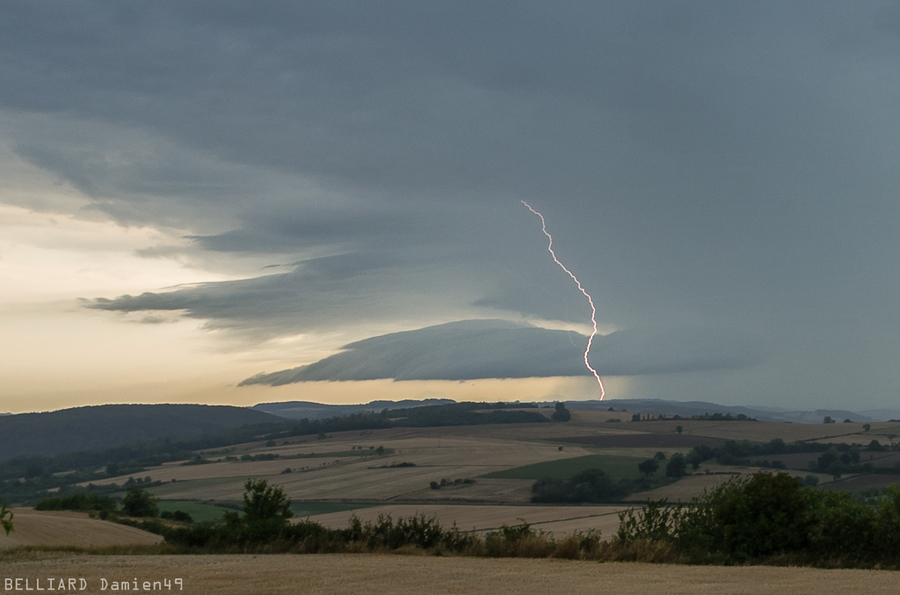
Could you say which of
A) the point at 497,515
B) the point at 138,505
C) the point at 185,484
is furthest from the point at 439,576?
the point at 185,484

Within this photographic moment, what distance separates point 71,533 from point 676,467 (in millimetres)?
94134

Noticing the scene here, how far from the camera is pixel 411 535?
1048 inches

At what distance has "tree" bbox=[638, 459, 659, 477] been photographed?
12681 cm

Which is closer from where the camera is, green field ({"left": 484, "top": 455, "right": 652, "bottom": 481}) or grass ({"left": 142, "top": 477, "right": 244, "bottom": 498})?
green field ({"left": 484, "top": 455, "right": 652, "bottom": 481})

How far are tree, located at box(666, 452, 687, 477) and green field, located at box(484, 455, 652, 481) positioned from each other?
1.98 m

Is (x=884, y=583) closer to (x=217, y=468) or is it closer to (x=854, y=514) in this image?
(x=854, y=514)

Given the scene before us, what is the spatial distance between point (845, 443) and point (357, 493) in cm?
8575

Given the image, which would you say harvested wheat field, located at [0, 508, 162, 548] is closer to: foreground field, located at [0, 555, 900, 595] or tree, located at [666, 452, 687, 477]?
foreground field, located at [0, 555, 900, 595]

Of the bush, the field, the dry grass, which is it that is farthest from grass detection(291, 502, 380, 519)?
the bush

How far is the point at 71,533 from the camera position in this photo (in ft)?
192

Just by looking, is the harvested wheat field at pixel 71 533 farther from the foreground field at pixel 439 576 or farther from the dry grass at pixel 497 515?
the foreground field at pixel 439 576

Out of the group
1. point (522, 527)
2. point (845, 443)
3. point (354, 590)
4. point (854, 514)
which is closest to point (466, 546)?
point (522, 527)

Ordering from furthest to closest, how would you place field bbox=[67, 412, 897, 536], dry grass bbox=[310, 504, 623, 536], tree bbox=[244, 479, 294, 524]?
1. field bbox=[67, 412, 897, 536]
2. dry grass bbox=[310, 504, 623, 536]
3. tree bbox=[244, 479, 294, 524]

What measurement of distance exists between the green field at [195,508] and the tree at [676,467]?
67327 millimetres
